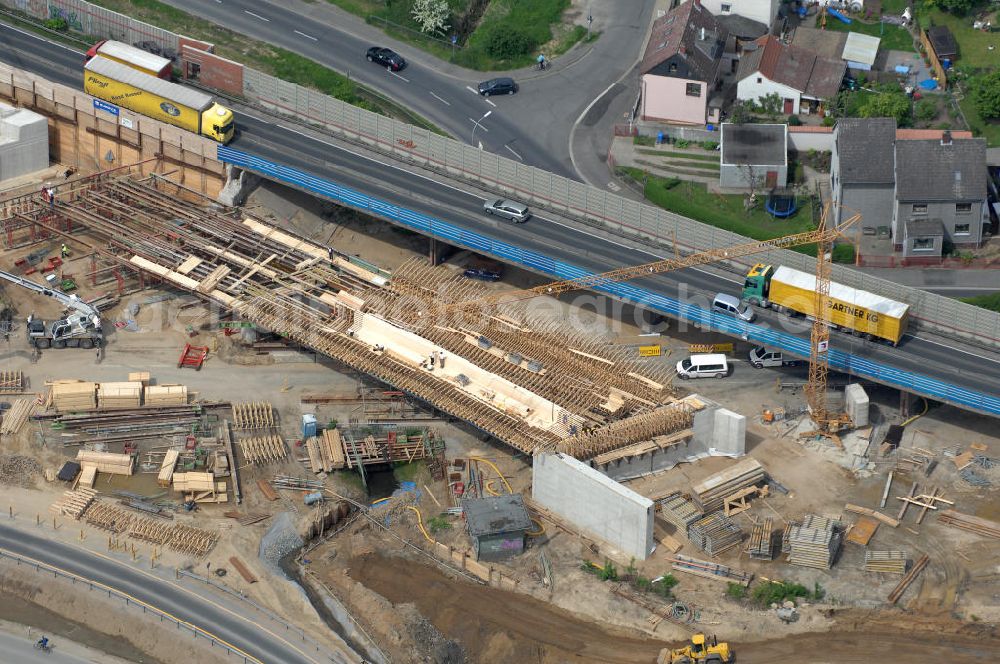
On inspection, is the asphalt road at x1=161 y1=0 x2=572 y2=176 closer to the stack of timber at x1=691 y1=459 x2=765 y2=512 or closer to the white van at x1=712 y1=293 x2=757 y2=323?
the white van at x1=712 y1=293 x2=757 y2=323

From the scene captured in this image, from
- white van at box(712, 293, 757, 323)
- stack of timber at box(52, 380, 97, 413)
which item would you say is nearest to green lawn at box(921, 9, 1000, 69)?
white van at box(712, 293, 757, 323)

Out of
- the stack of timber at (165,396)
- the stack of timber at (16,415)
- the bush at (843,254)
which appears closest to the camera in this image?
the stack of timber at (16,415)

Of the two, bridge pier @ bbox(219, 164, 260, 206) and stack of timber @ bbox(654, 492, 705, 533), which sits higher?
bridge pier @ bbox(219, 164, 260, 206)

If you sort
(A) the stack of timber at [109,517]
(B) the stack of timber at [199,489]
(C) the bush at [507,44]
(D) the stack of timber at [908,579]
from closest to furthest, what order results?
(D) the stack of timber at [908,579] → (A) the stack of timber at [109,517] → (B) the stack of timber at [199,489] → (C) the bush at [507,44]

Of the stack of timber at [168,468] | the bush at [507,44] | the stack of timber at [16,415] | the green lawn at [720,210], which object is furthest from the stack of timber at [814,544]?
the bush at [507,44]

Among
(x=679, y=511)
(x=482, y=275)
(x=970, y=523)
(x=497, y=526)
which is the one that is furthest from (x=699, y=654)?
(x=482, y=275)

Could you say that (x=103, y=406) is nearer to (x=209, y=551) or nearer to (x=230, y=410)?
(x=230, y=410)

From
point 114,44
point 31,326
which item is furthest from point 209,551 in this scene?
point 114,44

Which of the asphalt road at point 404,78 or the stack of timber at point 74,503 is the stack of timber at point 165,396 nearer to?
the stack of timber at point 74,503
